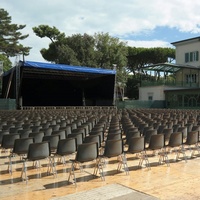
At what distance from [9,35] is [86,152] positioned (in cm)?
4254

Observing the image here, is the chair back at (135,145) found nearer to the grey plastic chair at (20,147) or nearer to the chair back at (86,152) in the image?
the chair back at (86,152)

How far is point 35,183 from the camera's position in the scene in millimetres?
5609

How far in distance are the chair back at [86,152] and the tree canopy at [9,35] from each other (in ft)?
132

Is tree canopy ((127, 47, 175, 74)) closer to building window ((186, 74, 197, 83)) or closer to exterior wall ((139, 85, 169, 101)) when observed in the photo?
exterior wall ((139, 85, 169, 101))

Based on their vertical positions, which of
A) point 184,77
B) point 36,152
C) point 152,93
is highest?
point 184,77

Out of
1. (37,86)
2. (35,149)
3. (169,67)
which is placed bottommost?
(35,149)

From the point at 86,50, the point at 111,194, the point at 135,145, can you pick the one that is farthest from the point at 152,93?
the point at 111,194

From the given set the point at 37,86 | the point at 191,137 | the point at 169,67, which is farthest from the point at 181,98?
the point at 191,137

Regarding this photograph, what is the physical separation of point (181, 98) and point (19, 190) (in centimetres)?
3440

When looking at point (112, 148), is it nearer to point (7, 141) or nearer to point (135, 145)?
point (135, 145)

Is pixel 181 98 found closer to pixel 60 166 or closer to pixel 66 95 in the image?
pixel 66 95

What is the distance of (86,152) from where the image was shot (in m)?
5.90

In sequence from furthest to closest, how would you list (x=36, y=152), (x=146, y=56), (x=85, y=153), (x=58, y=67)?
(x=146, y=56) → (x=58, y=67) → (x=36, y=152) → (x=85, y=153)

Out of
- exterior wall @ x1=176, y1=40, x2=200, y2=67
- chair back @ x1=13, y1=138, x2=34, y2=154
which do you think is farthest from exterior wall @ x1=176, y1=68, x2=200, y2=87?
chair back @ x1=13, y1=138, x2=34, y2=154
